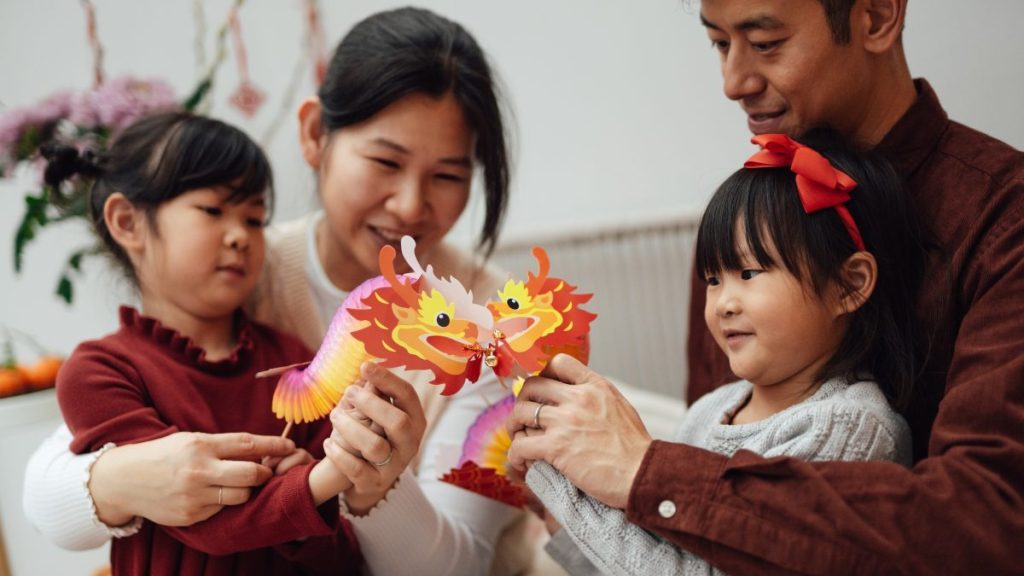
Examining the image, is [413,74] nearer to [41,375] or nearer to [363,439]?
[363,439]

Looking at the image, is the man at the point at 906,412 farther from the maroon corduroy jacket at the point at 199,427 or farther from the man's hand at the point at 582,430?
the maroon corduroy jacket at the point at 199,427

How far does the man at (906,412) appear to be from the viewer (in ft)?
2.77

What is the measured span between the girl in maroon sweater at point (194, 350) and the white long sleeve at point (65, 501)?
0.03 m

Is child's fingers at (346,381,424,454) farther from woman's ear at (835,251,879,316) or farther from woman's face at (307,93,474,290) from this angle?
woman's ear at (835,251,879,316)

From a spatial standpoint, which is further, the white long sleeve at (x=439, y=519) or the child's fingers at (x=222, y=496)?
the white long sleeve at (x=439, y=519)

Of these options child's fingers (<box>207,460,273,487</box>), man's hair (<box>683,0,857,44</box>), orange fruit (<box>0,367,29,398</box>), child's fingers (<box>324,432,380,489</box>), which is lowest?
orange fruit (<box>0,367,29,398</box>)

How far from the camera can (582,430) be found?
3.03ft

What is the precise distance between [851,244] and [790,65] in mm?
251

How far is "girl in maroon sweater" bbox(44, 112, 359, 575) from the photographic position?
1.07m

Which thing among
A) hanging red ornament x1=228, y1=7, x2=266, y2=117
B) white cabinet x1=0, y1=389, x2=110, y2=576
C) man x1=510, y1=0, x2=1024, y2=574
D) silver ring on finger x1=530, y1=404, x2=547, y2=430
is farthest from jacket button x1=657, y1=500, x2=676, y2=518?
hanging red ornament x1=228, y1=7, x2=266, y2=117

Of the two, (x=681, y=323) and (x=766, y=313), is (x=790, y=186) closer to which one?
(x=766, y=313)

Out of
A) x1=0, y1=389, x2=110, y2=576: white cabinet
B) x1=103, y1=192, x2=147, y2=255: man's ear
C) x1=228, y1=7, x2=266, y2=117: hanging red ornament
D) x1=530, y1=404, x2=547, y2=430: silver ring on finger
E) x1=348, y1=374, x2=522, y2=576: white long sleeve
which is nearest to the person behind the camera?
x1=530, y1=404, x2=547, y2=430: silver ring on finger

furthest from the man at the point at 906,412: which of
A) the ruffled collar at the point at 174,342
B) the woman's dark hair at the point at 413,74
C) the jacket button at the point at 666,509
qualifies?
the ruffled collar at the point at 174,342

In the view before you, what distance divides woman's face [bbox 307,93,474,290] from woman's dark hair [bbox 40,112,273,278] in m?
0.13
